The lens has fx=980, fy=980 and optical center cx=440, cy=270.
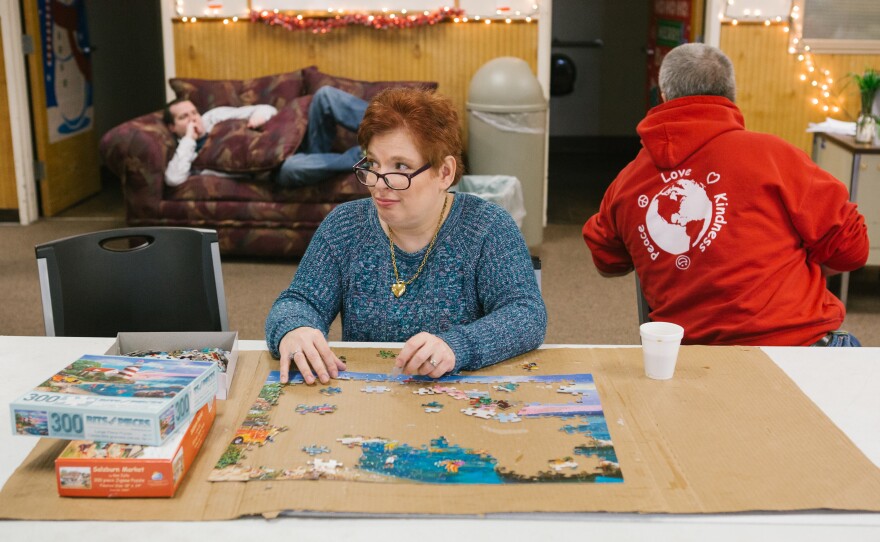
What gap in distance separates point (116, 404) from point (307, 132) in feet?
13.9

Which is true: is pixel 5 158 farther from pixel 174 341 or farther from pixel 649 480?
pixel 649 480

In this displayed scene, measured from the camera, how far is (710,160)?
229 centimetres

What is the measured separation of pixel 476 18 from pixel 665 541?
16.6ft

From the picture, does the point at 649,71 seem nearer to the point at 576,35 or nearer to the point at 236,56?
the point at 576,35

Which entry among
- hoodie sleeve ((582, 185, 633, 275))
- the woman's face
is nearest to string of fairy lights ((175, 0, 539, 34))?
hoodie sleeve ((582, 185, 633, 275))

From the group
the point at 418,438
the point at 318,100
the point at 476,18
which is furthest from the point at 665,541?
the point at 476,18

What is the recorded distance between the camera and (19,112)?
6047 millimetres

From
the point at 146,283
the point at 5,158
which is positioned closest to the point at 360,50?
the point at 5,158

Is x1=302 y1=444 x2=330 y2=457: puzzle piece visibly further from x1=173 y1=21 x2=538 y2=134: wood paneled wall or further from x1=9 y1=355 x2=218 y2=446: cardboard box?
x1=173 y1=21 x2=538 y2=134: wood paneled wall

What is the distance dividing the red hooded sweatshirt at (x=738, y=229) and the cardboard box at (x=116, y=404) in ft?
4.05

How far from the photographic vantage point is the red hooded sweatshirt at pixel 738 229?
2248mm

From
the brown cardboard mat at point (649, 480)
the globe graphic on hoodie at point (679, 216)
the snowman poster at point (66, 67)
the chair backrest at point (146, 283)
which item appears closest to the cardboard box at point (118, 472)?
the brown cardboard mat at point (649, 480)

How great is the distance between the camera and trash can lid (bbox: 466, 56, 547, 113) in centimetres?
545

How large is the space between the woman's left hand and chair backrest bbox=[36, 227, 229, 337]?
79 centimetres
